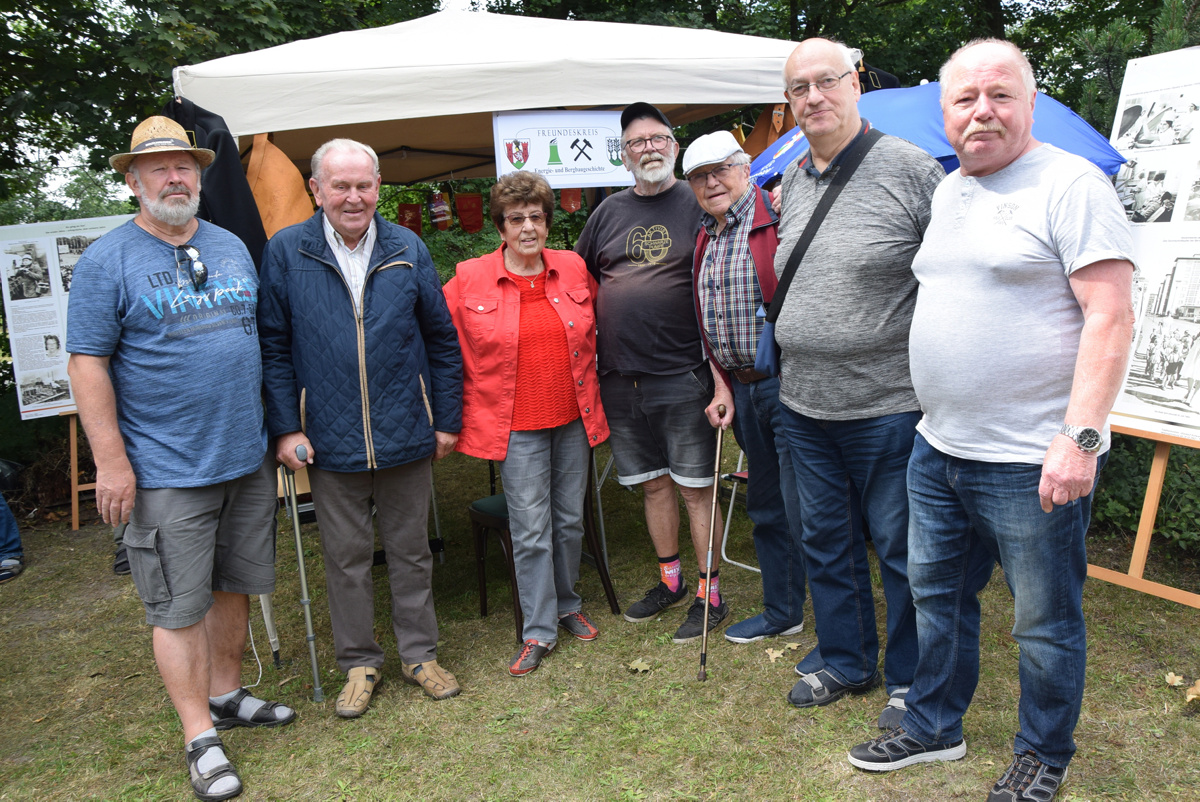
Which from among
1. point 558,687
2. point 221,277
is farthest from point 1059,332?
point 221,277

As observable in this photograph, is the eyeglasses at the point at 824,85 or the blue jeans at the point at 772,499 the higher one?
the eyeglasses at the point at 824,85

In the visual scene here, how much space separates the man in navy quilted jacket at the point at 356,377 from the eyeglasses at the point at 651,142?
97 cm

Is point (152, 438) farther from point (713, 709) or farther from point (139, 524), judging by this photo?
point (713, 709)

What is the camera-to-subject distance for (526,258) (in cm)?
329

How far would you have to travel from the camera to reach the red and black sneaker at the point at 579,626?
142 inches

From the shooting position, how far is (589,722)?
9.70ft

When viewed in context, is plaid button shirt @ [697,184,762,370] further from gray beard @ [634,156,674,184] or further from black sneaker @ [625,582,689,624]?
black sneaker @ [625,582,689,624]

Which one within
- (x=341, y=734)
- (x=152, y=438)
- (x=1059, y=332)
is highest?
(x=1059, y=332)

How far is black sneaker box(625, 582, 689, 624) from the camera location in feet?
12.3

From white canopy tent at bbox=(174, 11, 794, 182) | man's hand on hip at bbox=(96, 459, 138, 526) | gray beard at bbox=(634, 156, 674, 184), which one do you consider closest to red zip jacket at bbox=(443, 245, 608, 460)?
gray beard at bbox=(634, 156, 674, 184)

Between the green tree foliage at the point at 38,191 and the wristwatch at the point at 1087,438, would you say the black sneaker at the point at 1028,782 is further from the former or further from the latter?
the green tree foliage at the point at 38,191

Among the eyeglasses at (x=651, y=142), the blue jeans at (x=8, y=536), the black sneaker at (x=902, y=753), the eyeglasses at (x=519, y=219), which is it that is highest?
the eyeglasses at (x=651, y=142)

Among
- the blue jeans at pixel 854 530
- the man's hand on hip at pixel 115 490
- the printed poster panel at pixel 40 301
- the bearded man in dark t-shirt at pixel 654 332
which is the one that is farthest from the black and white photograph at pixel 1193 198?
the printed poster panel at pixel 40 301

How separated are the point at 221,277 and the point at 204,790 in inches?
65.9
